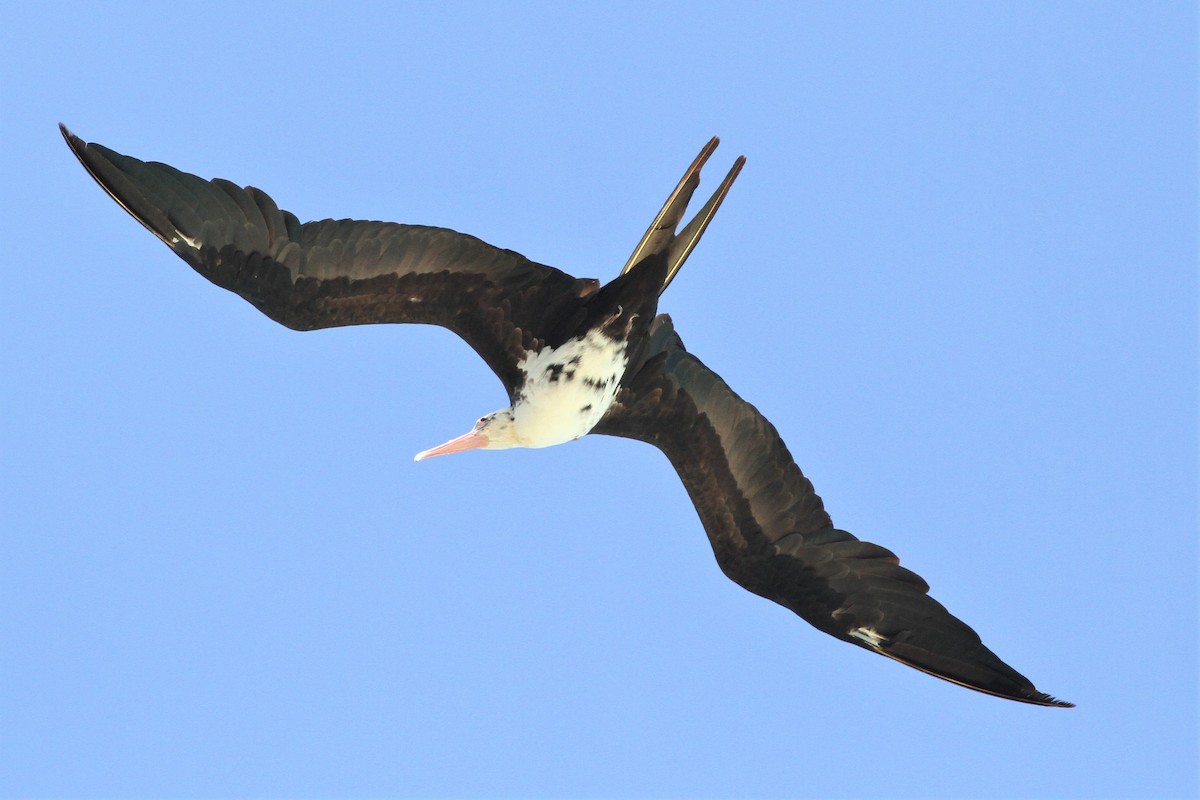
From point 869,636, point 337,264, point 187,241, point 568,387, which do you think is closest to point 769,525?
point 869,636

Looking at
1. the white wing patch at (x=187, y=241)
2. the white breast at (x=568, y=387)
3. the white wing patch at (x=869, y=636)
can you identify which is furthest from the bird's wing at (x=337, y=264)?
the white wing patch at (x=869, y=636)

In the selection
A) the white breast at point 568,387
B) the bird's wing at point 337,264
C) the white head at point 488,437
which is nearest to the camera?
the bird's wing at point 337,264

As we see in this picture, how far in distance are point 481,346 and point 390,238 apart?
84 cm

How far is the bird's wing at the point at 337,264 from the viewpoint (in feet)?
30.1

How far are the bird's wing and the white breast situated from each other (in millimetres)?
152

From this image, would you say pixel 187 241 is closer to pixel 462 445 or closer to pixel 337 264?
pixel 337 264

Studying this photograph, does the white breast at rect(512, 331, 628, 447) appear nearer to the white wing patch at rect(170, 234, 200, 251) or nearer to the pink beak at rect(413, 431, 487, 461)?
the pink beak at rect(413, 431, 487, 461)

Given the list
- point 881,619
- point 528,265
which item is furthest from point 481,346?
point 881,619

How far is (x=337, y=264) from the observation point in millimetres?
9391

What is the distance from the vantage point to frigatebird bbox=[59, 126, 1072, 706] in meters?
9.26

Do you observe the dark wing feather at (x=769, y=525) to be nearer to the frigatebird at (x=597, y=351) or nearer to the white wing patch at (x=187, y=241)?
the frigatebird at (x=597, y=351)

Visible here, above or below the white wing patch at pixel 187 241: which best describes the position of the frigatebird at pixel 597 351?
below

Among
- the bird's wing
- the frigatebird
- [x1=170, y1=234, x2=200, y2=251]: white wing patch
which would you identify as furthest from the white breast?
[x1=170, y1=234, x2=200, y2=251]: white wing patch

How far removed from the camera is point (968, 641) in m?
9.99
